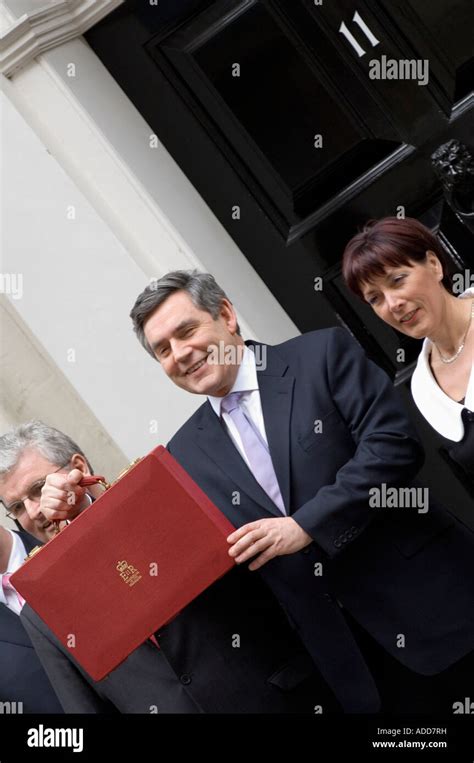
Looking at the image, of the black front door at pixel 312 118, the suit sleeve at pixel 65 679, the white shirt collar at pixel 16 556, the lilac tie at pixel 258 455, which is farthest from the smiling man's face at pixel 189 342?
the black front door at pixel 312 118

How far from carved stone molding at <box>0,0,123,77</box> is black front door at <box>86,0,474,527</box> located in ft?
0.27

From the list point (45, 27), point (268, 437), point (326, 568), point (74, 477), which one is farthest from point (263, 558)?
point (45, 27)

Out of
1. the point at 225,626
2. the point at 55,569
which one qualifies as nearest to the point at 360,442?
the point at 225,626

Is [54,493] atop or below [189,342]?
below

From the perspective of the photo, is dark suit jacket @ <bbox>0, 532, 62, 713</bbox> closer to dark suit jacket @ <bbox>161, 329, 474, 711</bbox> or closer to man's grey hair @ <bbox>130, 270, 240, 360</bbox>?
dark suit jacket @ <bbox>161, 329, 474, 711</bbox>

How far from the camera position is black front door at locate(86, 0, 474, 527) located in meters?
4.07

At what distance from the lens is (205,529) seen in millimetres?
3037

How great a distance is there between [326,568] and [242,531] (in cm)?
29

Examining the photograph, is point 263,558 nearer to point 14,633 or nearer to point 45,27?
point 14,633

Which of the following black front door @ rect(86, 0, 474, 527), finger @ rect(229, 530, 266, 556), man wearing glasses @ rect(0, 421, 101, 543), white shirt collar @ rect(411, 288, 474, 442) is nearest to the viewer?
finger @ rect(229, 530, 266, 556)

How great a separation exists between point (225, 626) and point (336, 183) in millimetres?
1796

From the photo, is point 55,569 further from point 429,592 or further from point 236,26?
point 236,26

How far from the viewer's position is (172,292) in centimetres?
319

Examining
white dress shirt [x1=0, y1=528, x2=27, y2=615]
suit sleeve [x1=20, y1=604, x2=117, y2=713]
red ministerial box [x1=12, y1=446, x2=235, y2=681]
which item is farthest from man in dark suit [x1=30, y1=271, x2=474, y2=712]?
white dress shirt [x1=0, y1=528, x2=27, y2=615]
